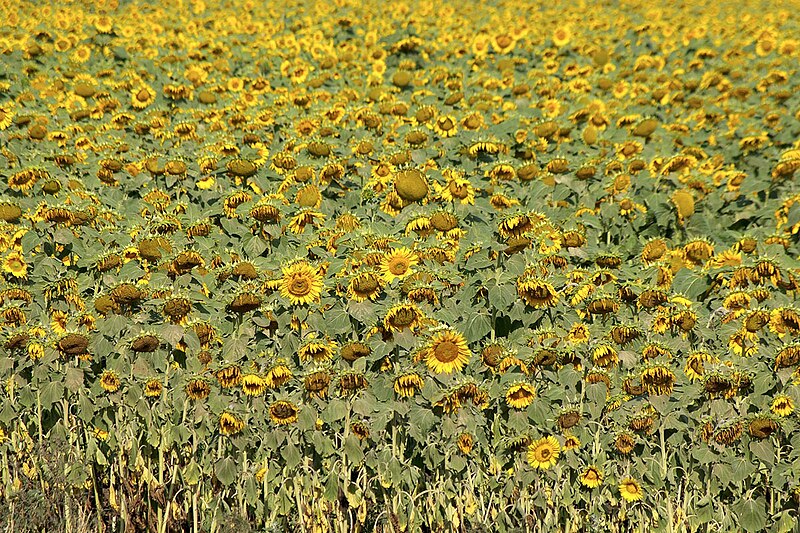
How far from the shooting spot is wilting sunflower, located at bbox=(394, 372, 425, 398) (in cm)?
315

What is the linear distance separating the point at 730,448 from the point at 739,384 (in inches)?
10.8

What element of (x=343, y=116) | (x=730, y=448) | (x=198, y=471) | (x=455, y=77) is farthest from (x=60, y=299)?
(x=455, y=77)

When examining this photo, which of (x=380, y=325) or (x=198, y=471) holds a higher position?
(x=380, y=325)

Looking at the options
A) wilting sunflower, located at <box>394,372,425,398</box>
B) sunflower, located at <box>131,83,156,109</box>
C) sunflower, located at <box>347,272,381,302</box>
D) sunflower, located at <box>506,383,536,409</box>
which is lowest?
sunflower, located at <box>506,383,536,409</box>

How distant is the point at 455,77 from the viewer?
739 cm

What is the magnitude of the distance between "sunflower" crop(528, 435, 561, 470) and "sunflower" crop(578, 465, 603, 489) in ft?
0.47

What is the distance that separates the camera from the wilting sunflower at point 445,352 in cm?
314

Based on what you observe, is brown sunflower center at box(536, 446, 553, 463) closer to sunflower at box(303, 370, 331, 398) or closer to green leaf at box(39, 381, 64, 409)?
sunflower at box(303, 370, 331, 398)

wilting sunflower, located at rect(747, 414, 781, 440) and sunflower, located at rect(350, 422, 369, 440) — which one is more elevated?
sunflower, located at rect(350, 422, 369, 440)

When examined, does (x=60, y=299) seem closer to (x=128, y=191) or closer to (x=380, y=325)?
(x=128, y=191)

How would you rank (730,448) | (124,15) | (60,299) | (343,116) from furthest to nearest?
(124,15) < (343,116) < (60,299) < (730,448)

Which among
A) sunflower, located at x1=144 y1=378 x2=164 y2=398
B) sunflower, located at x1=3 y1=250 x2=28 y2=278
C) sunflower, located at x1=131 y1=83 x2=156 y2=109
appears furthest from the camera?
sunflower, located at x1=131 y1=83 x2=156 y2=109

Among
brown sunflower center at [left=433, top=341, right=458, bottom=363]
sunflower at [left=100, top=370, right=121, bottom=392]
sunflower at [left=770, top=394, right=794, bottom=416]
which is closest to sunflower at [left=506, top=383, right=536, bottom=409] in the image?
brown sunflower center at [left=433, top=341, right=458, bottom=363]

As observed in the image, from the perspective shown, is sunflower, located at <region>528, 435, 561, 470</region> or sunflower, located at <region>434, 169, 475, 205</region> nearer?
sunflower, located at <region>528, 435, 561, 470</region>
